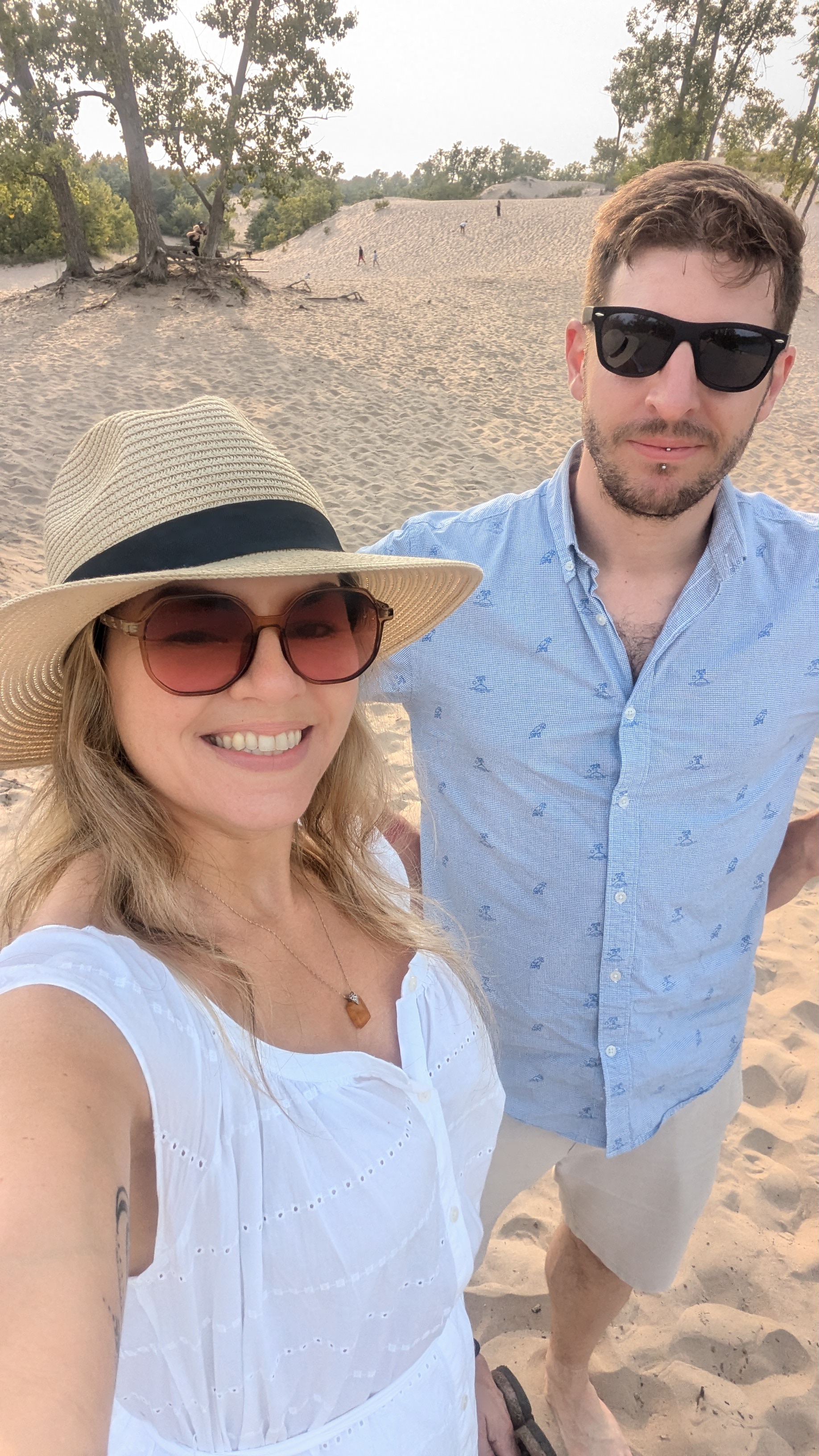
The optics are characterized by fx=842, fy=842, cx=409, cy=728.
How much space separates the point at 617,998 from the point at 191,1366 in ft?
3.35

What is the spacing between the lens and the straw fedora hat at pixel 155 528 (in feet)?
3.26

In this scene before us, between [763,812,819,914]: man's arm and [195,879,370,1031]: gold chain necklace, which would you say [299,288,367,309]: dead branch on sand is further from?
[195,879,370,1031]: gold chain necklace

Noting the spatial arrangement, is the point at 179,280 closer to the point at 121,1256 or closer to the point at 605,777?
the point at 605,777

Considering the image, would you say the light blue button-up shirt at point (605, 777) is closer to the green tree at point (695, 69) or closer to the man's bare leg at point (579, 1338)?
the man's bare leg at point (579, 1338)

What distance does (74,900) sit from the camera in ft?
3.35

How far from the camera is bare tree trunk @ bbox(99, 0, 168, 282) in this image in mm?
14844

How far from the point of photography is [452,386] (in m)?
13.5

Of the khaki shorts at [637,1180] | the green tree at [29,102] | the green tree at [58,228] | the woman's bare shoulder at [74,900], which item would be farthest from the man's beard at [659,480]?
the green tree at [58,228]

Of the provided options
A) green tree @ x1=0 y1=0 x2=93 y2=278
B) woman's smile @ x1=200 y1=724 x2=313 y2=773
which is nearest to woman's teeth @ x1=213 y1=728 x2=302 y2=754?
woman's smile @ x1=200 y1=724 x2=313 y2=773

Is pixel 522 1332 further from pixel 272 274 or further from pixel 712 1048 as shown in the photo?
pixel 272 274

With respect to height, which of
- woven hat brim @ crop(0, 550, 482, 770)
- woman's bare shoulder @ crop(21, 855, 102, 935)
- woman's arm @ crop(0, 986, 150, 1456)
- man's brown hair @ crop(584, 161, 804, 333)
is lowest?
woman's arm @ crop(0, 986, 150, 1456)

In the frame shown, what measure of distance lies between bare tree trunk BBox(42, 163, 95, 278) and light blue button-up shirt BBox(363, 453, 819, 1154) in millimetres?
18118


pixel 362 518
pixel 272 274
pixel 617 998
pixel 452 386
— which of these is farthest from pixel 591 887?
pixel 272 274

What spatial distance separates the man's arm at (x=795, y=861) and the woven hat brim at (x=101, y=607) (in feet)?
2.37
